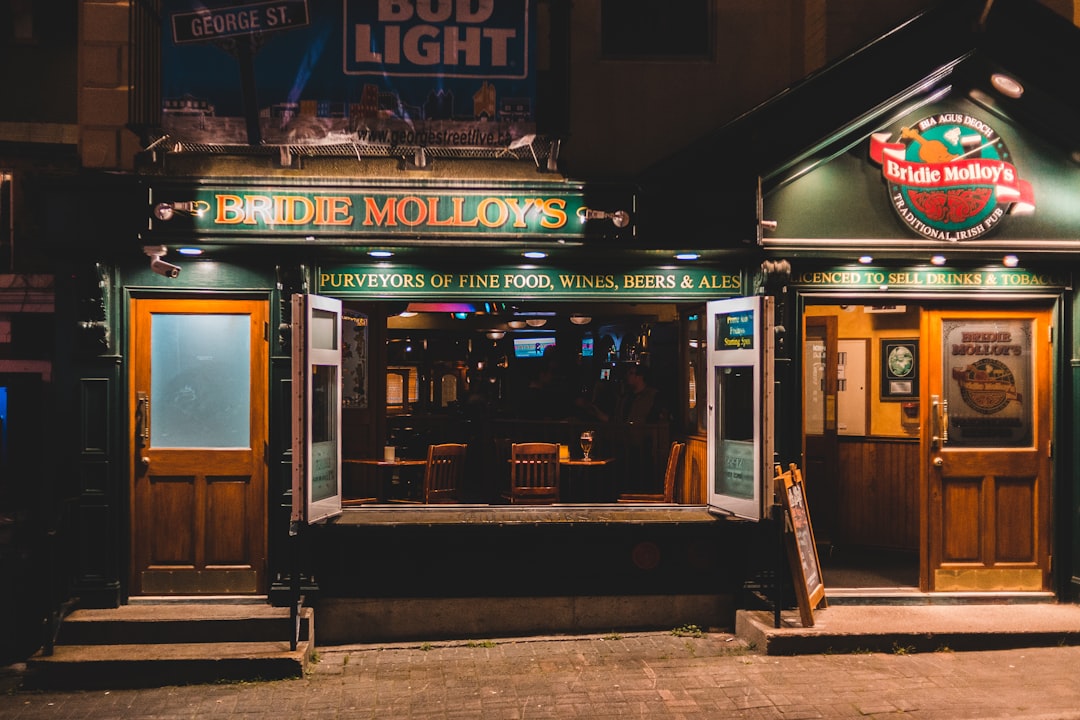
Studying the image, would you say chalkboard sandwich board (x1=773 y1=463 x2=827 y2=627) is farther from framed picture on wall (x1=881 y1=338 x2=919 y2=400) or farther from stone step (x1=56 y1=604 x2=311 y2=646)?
stone step (x1=56 y1=604 x2=311 y2=646)

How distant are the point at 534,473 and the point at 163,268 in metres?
4.16

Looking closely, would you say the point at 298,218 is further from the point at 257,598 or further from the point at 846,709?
the point at 846,709

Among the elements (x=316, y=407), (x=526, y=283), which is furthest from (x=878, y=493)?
(x=316, y=407)

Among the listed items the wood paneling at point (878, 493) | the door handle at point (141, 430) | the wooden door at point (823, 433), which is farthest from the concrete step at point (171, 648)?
the wood paneling at point (878, 493)

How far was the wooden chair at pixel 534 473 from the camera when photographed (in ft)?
29.6

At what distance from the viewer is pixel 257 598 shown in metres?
7.19

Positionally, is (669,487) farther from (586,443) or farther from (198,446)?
(198,446)

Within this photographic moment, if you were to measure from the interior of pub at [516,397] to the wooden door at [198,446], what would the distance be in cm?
110

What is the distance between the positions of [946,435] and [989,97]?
294 centimetres

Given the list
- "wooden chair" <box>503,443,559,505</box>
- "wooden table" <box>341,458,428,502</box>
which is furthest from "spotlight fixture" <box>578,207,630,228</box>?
"wooden table" <box>341,458,428,502</box>

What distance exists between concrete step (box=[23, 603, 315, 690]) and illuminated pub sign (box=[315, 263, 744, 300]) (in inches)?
106

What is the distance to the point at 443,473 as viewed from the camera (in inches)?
363

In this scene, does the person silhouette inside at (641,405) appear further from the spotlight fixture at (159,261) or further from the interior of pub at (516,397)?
the spotlight fixture at (159,261)

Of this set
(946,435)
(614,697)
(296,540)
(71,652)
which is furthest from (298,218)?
(946,435)
